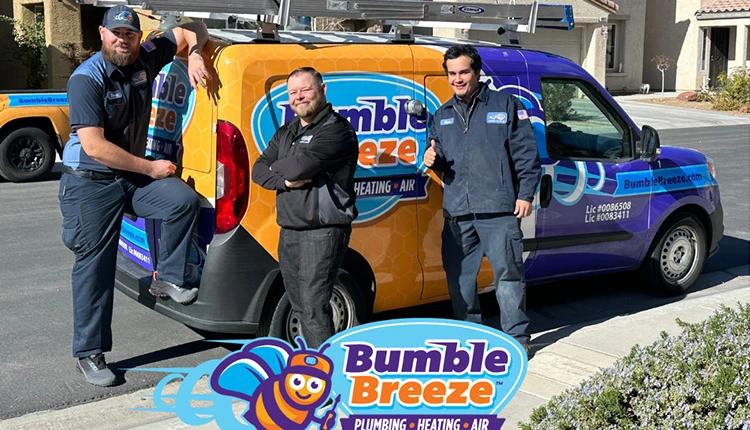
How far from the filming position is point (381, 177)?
5.52 metres

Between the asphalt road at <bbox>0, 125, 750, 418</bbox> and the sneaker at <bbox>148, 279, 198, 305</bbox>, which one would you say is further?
the asphalt road at <bbox>0, 125, 750, 418</bbox>

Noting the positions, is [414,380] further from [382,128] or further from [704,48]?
[704,48]

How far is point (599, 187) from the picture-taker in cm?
652

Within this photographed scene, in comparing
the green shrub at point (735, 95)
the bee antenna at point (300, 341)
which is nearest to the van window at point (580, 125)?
the bee antenna at point (300, 341)

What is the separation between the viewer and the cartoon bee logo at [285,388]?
4367 millimetres

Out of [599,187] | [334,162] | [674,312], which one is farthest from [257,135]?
Result: [674,312]

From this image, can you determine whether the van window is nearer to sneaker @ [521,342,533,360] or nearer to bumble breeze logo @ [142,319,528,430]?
sneaker @ [521,342,533,360]

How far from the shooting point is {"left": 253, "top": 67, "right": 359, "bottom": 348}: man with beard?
4.66 metres

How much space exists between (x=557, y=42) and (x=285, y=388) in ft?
93.3

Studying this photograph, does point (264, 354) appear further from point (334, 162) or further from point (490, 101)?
point (490, 101)

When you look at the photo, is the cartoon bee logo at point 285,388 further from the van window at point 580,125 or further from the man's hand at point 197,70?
the van window at point 580,125

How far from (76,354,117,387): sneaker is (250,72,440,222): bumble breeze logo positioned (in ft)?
5.57

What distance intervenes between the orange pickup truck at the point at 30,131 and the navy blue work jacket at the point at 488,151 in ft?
27.7

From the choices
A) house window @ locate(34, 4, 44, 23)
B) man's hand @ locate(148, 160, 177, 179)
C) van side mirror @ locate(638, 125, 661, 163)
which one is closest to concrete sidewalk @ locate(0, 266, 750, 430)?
van side mirror @ locate(638, 125, 661, 163)
